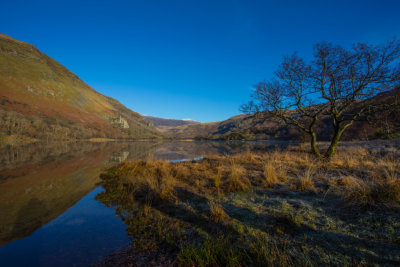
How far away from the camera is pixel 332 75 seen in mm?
9375

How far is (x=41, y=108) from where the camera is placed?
102 m

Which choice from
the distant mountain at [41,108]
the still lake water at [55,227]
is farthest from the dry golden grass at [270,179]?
the distant mountain at [41,108]

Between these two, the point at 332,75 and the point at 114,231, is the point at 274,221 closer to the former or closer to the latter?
the point at 114,231

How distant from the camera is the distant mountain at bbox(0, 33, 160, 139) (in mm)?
77938

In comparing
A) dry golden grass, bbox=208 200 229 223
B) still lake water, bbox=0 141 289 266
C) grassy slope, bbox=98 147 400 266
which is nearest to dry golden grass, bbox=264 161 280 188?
grassy slope, bbox=98 147 400 266

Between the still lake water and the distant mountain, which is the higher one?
the distant mountain

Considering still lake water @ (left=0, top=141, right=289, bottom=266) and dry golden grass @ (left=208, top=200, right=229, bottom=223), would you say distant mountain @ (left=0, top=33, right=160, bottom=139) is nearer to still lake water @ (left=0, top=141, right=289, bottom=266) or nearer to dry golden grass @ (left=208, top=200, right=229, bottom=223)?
still lake water @ (left=0, top=141, right=289, bottom=266)

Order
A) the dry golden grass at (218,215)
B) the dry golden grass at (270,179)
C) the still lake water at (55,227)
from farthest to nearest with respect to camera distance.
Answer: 1. the dry golden grass at (270,179)
2. the dry golden grass at (218,215)
3. the still lake water at (55,227)

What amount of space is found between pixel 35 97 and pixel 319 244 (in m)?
151

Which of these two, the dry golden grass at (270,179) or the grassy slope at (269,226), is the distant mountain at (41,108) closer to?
the grassy slope at (269,226)

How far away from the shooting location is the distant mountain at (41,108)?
A: 77938 mm

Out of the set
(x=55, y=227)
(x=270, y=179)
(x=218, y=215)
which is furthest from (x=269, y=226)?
(x=55, y=227)

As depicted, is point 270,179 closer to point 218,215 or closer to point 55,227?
point 218,215

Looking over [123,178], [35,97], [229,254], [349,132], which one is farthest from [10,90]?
[349,132]
